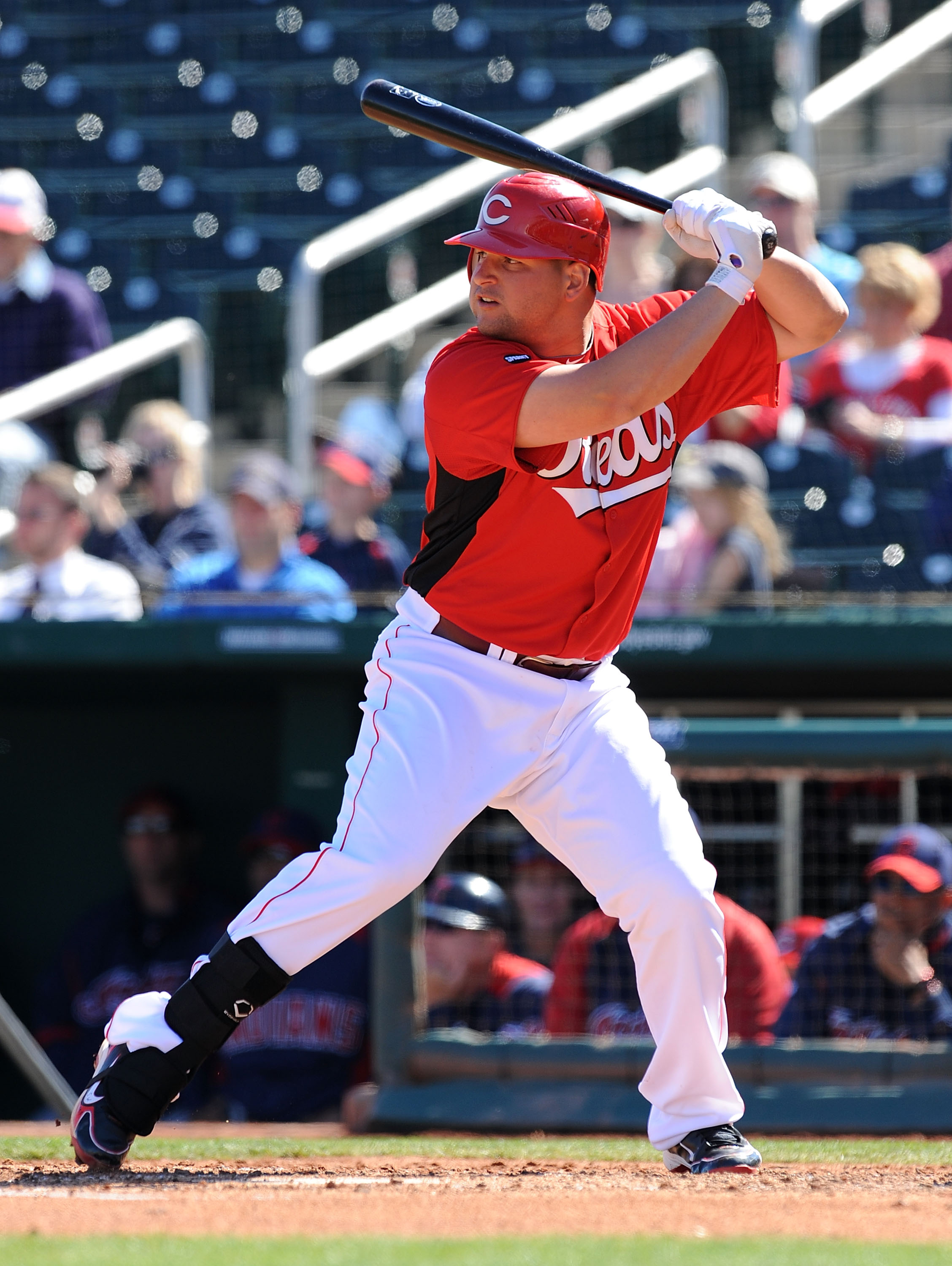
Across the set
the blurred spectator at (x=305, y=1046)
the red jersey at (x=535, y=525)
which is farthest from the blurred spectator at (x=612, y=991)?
the red jersey at (x=535, y=525)

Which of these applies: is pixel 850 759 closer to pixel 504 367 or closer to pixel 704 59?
pixel 504 367

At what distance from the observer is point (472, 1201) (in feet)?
8.74

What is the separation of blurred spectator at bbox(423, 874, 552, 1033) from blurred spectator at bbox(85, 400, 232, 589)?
67.3 inches

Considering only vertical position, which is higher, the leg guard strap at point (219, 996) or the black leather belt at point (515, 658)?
the black leather belt at point (515, 658)

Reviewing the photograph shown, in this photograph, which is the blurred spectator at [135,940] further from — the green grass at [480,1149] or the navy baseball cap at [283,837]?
the green grass at [480,1149]

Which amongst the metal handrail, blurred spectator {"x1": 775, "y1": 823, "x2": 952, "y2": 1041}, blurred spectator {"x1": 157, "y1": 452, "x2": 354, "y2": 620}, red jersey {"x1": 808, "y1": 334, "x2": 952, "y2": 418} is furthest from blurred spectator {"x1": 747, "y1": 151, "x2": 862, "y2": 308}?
blurred spectator {"x1": 775, "y1": 823, "x2": 952, "y2": 1041}

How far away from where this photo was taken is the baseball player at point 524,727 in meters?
2.87

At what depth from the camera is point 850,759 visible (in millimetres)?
4703

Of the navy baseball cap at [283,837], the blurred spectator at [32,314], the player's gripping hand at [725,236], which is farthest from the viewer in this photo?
the blurred spectator at [32,314]

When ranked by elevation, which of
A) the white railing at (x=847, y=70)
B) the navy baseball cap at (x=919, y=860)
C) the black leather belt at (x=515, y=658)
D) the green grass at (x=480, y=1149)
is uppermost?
the white railing at (x=847, y=70)

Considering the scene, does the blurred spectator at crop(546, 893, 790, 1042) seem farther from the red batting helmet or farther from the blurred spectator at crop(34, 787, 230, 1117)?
the red batting helmet

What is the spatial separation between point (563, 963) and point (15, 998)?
259 cm

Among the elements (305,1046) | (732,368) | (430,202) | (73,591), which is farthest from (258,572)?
(732,368)

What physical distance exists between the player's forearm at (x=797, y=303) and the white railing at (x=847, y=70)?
4.56 m
